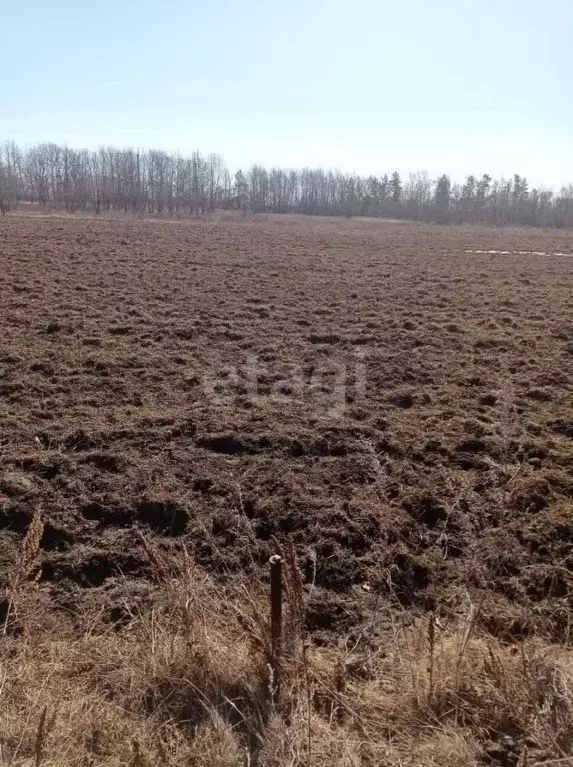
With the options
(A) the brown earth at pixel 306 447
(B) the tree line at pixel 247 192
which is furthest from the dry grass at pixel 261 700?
(B) the tree line at pixel 247 192

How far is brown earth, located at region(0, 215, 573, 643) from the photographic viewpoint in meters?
3.32

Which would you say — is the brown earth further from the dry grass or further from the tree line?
the tree line

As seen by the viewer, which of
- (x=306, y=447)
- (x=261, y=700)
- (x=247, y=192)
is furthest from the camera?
(x=247, y=192)

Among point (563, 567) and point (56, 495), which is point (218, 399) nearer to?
point (56, 495)

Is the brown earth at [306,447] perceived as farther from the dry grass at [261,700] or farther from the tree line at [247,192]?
the tree line at [247,192]

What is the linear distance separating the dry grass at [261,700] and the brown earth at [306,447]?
362 mm

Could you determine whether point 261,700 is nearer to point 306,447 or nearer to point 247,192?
point 306,447

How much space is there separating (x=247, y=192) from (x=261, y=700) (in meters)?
87.8

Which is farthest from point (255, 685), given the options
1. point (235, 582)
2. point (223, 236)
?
point (223, 236)

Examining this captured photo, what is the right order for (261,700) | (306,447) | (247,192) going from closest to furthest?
(261,700)
(306,447)
(247,192)

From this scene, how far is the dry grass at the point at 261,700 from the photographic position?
1.97 m

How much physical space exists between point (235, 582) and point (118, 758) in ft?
4.44

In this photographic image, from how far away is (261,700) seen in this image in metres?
2.18

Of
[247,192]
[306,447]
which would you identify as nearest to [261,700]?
[306,447]
